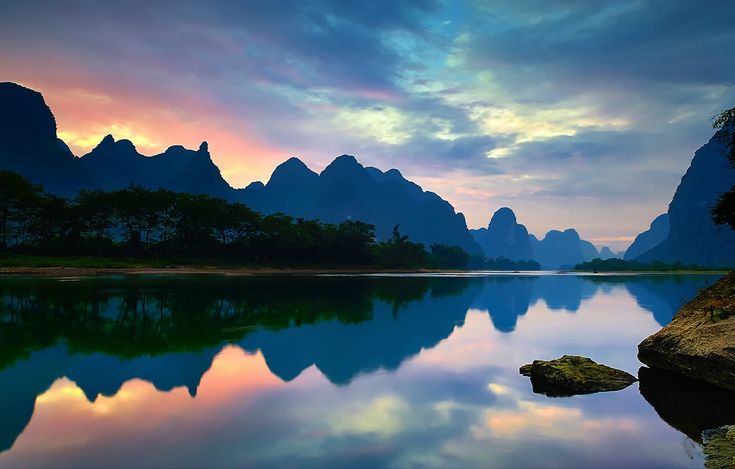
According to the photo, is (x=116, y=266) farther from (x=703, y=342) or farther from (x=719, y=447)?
(x=719, y=447)

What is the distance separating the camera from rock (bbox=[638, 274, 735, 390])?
10203 millimetres

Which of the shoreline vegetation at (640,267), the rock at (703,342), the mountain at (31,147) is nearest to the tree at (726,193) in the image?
the rock at (703,342)

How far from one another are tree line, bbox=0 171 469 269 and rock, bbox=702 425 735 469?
77181 mm

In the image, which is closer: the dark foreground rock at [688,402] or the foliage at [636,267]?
the dark foreground rock at [688,402]

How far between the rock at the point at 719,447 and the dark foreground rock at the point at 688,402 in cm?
23

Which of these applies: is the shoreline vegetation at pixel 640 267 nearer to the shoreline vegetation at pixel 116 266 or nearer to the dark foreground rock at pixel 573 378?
the shoreline vegetation at pixel 116 266

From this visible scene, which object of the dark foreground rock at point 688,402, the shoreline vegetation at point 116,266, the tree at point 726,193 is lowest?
the shoreline vegetation at point 116,266

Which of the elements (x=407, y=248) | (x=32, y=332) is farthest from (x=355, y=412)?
(x=407, y=248)

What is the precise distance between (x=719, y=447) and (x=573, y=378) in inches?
159

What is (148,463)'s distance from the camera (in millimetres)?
6250

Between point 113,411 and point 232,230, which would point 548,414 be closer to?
point 113,411

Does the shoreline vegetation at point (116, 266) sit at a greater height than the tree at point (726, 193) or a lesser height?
lesser

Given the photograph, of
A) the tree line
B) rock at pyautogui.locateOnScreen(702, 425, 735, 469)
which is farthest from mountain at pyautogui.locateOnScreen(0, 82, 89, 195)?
rock at pyautogui.locateOnScreen(702, 425, 735, 469)

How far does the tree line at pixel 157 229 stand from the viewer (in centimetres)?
6562
